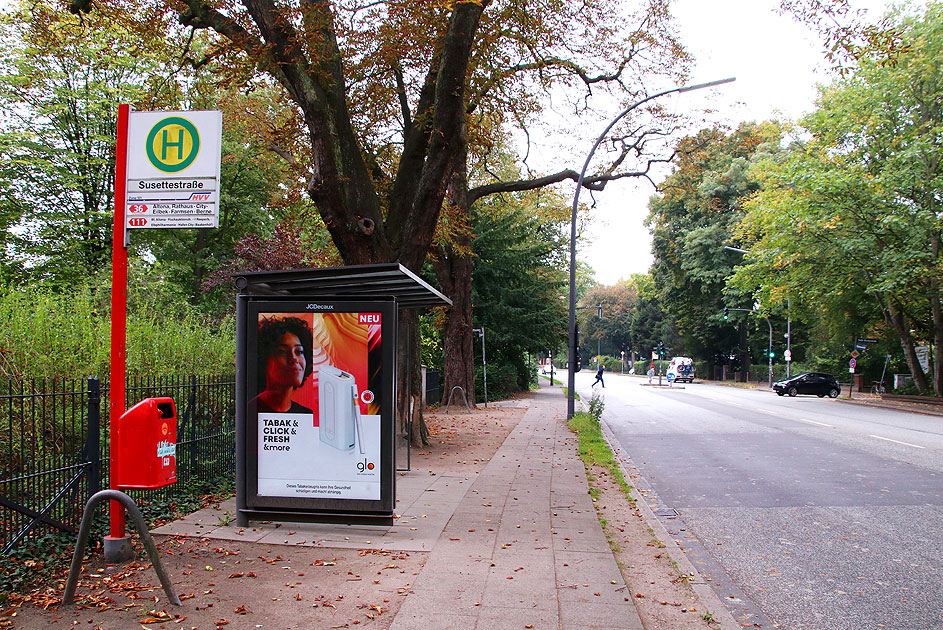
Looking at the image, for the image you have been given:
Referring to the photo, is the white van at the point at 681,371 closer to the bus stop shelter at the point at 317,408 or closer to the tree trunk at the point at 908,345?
the tree trunk at the point at 908,345

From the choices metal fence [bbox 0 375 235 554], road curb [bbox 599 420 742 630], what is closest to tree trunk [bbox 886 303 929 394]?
road curb [bbox 599 420 742 630]

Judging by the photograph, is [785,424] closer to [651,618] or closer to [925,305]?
[651,618]

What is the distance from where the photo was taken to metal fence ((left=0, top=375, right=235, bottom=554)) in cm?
570

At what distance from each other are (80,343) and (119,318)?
4.82 metres

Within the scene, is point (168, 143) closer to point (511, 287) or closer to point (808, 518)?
point (808, 518)

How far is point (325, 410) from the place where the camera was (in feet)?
22.5

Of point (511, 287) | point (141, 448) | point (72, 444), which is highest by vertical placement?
point (511, 287)

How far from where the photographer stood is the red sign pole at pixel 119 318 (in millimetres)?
5414

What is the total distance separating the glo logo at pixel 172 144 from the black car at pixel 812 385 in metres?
39.6

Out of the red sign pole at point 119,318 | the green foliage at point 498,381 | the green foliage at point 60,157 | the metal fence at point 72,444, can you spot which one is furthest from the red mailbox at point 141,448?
the green foliage at point 498,381

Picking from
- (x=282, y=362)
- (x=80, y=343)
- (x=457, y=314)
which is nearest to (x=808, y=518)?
(x=282, y=362)

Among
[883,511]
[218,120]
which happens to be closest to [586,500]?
[883,511]

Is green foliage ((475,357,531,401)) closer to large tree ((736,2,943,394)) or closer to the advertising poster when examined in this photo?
large tree ((736,2,943,394))

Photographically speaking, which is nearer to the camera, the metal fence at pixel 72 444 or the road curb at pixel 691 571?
the road curb at pixel 691 571
